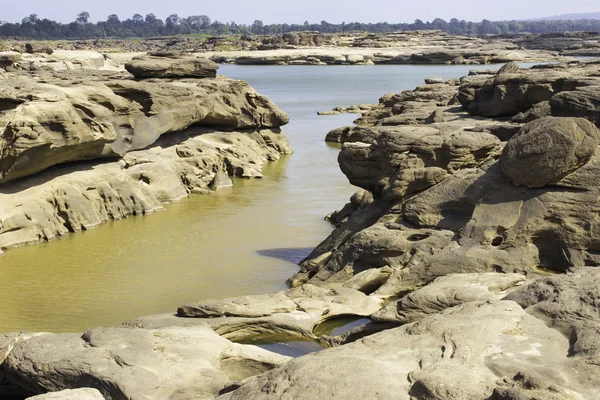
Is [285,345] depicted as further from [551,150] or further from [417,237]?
[551,150]

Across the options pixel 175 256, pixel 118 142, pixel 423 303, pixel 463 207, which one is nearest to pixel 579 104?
pixel 463 207

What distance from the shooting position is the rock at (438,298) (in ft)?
38.0

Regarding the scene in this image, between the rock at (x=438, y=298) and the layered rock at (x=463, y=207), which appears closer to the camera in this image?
the rock at (x=438, y=298)

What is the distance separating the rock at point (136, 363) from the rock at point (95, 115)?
9.86 m

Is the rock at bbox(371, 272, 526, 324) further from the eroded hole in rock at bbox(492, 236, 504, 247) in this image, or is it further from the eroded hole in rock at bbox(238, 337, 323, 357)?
the eroded hole in rock at bbox(492, 236, 504, 247)

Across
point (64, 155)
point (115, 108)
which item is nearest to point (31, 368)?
point (64, 155)

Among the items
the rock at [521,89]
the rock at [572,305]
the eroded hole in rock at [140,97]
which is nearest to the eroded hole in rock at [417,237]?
the rock at [572,305]

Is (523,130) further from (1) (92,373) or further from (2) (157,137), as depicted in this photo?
(2) (157,137)

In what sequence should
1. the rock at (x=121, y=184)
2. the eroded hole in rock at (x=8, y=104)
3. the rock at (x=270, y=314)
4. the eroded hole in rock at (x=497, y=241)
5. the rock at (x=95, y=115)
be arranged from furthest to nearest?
the rock at (x=121, y=184) < the rock at (x=95, y=115) < the eroded hole in rock at (x=8, y=104) < the eroded hole in rock at (x=497, y=241) < the rock at (x=270, y=314)

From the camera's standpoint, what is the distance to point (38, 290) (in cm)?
1667

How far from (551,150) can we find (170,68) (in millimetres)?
18071

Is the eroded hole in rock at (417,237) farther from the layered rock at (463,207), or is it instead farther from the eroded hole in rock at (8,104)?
the eroded hole in rock at (8,104)

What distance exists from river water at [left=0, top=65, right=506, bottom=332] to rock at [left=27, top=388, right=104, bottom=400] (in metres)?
5.45

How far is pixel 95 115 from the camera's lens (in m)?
22.2
